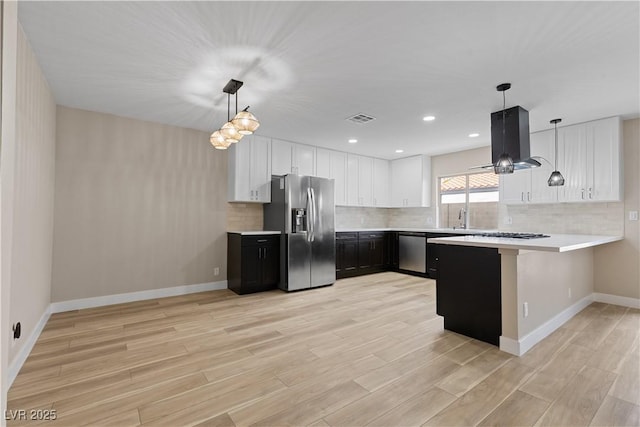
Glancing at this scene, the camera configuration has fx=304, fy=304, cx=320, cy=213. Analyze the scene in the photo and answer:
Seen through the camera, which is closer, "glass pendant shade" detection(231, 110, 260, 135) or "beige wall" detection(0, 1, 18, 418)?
"beige wall" detection(0, 1, 18, 418)

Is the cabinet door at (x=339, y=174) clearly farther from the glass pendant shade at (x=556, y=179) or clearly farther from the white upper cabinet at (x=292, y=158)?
the glass pendant shade at (x=556, y=179)

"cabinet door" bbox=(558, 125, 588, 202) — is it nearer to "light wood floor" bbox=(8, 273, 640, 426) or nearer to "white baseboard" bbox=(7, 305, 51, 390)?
"light wood floor" bbox=(8, 273, 640, 426)

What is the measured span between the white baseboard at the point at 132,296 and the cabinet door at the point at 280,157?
83.6 inches

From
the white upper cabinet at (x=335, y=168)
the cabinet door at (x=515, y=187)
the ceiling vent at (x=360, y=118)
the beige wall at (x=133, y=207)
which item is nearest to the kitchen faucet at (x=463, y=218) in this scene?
the cabinet door at (x=515, y=187)

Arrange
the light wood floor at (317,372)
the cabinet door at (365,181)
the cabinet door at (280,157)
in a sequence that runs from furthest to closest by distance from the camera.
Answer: the cabinet door at (365,181) → the cabinet door at (280,157) → the light wood floor at (317,372)

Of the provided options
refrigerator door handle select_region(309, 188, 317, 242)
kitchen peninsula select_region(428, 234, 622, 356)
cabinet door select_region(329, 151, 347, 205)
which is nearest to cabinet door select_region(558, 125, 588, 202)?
kitchen peninsula select_region(428, 234, 622, 356)

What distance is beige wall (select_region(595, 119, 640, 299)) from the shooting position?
409 centimetres

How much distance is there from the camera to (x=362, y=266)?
616 centimetres

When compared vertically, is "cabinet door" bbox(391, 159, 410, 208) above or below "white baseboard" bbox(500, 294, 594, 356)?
above

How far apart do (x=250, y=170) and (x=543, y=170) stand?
462 cm

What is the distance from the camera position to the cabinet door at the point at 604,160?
4.06 m

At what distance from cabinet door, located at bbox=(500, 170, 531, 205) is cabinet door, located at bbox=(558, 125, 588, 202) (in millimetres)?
438

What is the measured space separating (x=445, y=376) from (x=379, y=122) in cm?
333

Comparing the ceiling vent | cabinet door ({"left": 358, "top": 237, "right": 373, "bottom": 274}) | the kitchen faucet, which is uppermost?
the ceiling vent
